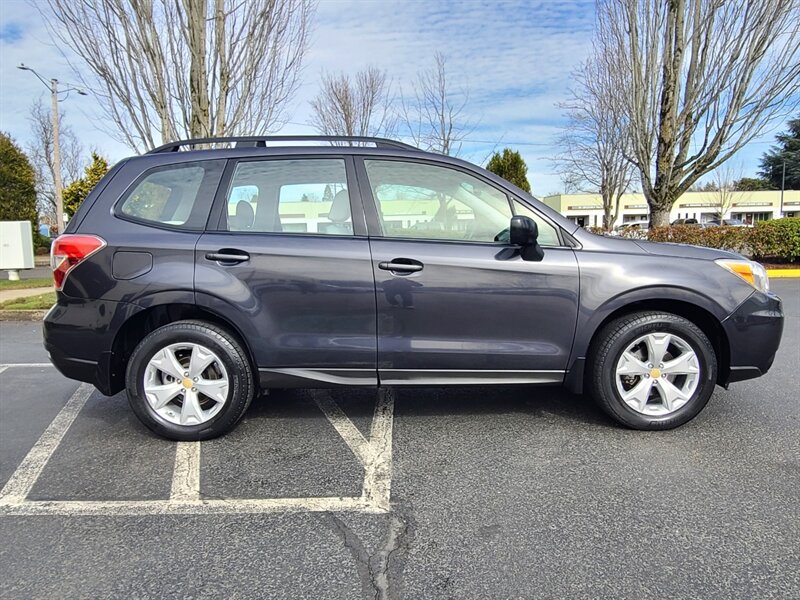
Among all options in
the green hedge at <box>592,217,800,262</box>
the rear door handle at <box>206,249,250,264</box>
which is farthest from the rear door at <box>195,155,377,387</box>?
the green hedge at <box>592,217,800,262</box>

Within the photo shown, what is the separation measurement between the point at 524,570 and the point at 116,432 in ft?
9.26

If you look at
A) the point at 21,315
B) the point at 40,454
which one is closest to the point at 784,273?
the point at 40,454

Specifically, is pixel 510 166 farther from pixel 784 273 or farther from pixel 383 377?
pixel 383 377

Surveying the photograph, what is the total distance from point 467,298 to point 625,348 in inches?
40.6

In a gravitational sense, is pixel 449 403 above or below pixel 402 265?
below

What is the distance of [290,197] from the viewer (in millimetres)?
3500

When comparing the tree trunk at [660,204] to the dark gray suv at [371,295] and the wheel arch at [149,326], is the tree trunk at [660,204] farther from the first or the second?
the wheel arch at [149,326]

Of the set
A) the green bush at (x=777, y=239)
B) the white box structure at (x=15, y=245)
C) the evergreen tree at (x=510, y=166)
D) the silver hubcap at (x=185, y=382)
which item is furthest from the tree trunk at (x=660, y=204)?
the white box structure at (x=15, y=245)

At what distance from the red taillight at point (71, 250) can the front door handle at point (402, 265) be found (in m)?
1.71

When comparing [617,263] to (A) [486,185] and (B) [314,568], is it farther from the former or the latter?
(B) [314,568]

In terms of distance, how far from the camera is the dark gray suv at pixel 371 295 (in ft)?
10.8

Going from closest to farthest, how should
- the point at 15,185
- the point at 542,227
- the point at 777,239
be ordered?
the point at 542,227 → the point at 777,239 → the point at 15,185

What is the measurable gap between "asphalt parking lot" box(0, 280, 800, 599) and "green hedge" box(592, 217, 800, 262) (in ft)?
36.0

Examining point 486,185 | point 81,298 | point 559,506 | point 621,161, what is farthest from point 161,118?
point 621,161
